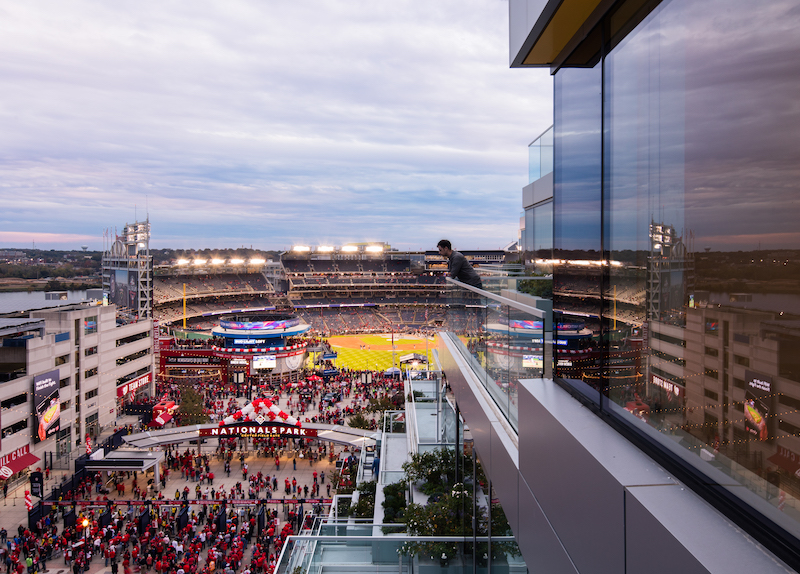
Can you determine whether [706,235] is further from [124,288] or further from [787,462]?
[124,288]

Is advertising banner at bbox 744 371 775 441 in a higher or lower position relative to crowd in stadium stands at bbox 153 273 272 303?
higher

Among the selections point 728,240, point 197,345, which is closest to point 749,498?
point 728,240

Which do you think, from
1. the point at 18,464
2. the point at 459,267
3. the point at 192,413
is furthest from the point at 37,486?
the point at 459,267

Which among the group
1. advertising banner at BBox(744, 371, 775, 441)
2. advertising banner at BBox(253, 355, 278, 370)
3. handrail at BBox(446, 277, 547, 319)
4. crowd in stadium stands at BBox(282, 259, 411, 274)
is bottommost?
advertising banner at BBox(253, 355, 278, 370)

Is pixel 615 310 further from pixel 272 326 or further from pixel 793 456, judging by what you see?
pixel 272 326

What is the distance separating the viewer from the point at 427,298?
276 feet

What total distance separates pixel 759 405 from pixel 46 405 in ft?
95.3

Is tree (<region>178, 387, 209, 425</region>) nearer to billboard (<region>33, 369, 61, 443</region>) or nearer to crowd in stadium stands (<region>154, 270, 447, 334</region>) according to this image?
billboard (<region>33, 369, 61, 443</region>)

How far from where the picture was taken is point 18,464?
21078 millimetres

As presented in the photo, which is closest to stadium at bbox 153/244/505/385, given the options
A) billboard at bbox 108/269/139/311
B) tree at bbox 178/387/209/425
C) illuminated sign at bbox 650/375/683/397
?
billboard at bbox 108/269/139/311

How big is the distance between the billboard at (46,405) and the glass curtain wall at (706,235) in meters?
27.4

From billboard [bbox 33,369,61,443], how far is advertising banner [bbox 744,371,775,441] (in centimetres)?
2826

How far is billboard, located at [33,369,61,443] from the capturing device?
2273 centimetres

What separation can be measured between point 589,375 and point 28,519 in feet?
70.9
